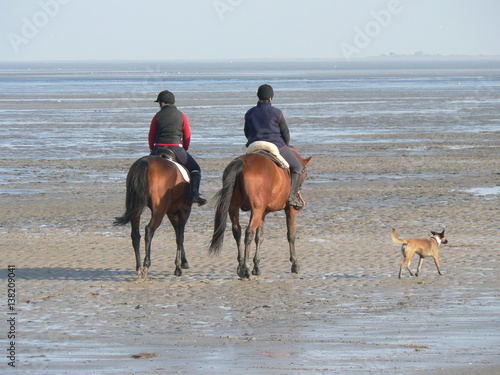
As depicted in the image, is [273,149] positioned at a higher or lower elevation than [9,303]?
higher

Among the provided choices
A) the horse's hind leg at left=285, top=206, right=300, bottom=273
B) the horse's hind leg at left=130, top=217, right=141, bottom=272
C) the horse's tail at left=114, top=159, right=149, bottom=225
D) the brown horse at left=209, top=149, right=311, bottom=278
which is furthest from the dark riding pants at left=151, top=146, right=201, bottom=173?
the horse's hind leg at left=285, top=206, right=300, bottom=273

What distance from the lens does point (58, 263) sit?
11.8 meters

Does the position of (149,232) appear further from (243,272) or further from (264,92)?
(264,92)

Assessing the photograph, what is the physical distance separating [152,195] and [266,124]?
1646 millimetres

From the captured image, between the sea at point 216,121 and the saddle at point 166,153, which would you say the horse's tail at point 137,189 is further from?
the sea at point 216,121

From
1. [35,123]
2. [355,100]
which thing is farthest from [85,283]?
[355,100]

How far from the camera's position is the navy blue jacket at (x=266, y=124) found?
11094 millimetres

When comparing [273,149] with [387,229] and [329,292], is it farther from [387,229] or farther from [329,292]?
[387,229]

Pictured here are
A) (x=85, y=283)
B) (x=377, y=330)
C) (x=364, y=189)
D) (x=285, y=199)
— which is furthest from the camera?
(x=364, y=189)

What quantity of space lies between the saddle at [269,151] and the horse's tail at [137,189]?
1341mm

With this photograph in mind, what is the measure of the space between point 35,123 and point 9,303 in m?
28.3

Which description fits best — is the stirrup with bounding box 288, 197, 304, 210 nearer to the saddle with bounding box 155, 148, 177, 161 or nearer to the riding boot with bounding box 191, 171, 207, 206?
the riding boot with bounding box 191, 171, 207, 206

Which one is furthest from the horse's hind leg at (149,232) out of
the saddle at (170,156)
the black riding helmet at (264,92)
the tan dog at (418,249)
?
the tan dog at (418,249)

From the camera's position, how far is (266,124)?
11.1 metres
